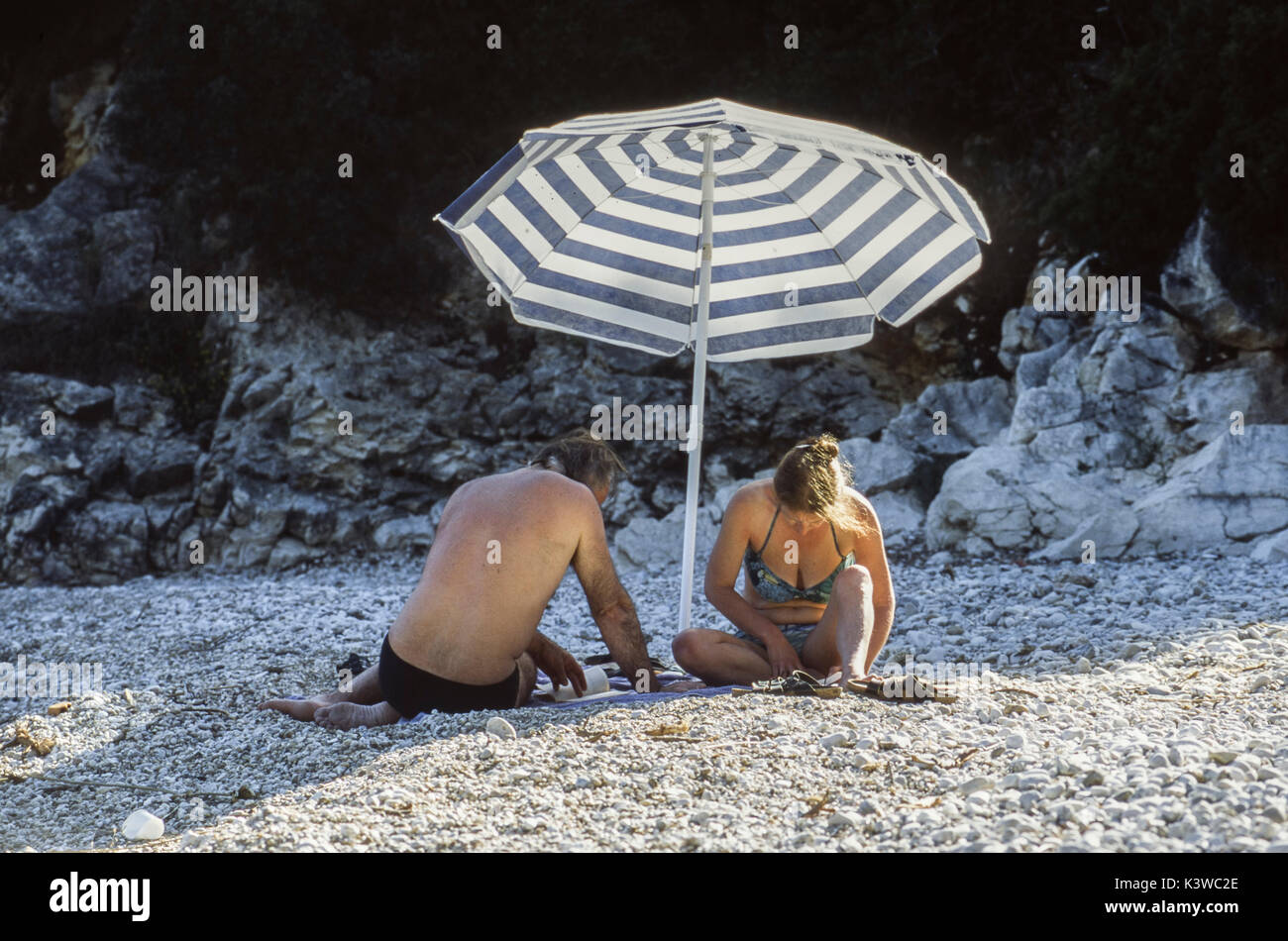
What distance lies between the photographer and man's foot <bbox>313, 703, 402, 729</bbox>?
437 centimetres

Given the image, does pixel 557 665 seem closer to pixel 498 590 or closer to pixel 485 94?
pixel 498 590

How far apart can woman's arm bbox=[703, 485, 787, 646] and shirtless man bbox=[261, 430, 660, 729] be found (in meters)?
0.44

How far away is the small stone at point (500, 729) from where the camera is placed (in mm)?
3889

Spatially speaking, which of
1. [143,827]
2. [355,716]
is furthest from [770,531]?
[143,827]

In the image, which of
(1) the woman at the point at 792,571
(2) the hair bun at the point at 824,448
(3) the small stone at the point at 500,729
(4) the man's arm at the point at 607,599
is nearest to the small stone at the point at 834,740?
(1) the woman at the point at 792,571

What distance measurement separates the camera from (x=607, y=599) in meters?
4.33

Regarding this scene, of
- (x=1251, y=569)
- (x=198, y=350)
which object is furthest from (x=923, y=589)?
(x=198, y=350)

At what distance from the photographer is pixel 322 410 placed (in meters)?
12.2

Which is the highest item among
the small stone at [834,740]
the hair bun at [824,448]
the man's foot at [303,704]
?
the hair bun at [824,448]

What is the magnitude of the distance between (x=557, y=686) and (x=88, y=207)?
1109cm

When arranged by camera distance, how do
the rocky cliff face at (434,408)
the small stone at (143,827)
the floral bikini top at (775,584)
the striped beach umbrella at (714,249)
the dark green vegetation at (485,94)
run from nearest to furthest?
1. the small stone at (143,827)
2. the floral bikini top at (775,584)
3. the striped beach umbrella at (714,249)
4. the rocky cliff face at (434,408)
5. the dark green vegetation at (485,94)

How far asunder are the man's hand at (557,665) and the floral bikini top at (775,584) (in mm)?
857

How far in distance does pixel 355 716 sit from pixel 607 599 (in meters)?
1.11

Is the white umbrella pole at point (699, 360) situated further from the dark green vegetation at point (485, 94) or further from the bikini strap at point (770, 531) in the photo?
the dark green vegetation at point (485, 94)
